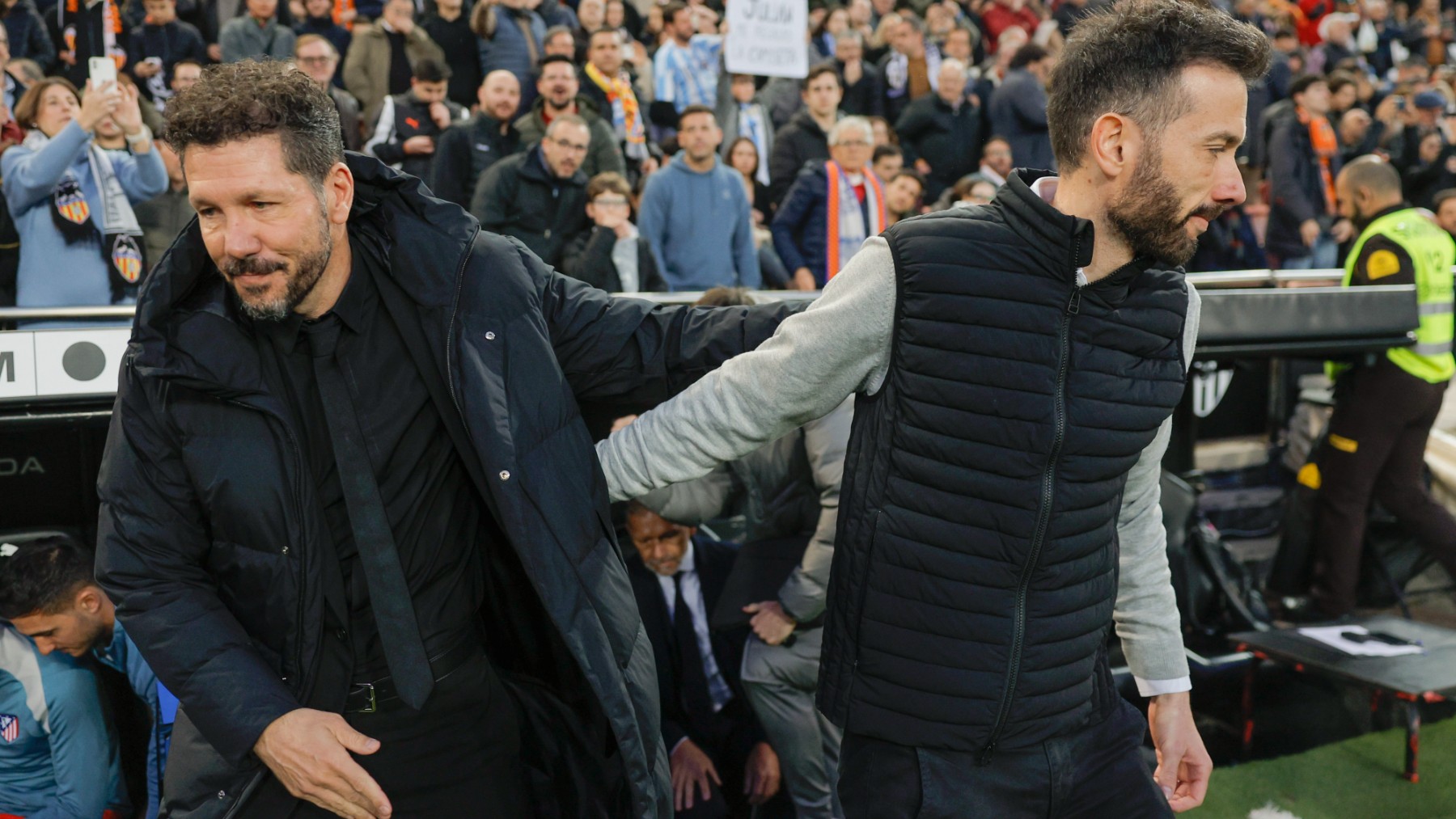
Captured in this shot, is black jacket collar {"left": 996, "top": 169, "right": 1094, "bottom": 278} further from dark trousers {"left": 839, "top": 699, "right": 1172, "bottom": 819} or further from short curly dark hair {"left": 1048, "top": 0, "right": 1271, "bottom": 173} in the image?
dark trousers {"left": 839, "top": 699, "right": 1172, "bottom": 819}

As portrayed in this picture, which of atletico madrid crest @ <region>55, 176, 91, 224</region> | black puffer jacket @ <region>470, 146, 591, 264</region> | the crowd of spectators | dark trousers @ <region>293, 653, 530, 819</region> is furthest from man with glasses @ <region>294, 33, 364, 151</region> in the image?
dark trousers @ <region>293, 653, 530, 819</region>

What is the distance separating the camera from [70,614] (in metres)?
3.35

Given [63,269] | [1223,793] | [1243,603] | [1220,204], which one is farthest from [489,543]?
[1243,603]

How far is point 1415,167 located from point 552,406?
42.4 ft

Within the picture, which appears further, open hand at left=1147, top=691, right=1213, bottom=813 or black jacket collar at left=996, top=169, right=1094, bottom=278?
open hand at left=1147, top=691, right=1213, bottom=813

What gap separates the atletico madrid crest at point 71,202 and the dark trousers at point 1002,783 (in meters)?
4.48

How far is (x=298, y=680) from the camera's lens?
199cm

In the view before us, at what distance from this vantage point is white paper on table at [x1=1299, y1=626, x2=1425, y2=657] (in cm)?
490

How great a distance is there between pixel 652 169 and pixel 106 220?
4143 millimetres

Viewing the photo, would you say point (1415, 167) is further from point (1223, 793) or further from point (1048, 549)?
point (1048, 549)

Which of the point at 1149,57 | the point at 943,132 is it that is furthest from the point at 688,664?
the point at 943,132

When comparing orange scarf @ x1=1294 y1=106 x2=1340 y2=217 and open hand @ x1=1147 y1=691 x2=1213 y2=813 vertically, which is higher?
orange scarf @ x1=1294 y1=106 x2=1340 y2=217

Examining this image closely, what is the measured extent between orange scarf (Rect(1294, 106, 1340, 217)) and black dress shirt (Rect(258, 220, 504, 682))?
961 centimetres

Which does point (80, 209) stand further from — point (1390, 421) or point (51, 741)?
point (1390, 421)
